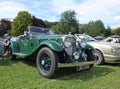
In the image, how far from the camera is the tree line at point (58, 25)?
165 feet

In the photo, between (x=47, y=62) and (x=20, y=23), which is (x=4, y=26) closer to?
(x=20, y=23)

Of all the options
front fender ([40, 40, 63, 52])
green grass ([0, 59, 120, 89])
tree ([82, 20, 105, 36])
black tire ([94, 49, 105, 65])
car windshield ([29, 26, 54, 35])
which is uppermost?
tree ([82, 20, 105, 36])

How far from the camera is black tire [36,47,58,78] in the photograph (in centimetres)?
635

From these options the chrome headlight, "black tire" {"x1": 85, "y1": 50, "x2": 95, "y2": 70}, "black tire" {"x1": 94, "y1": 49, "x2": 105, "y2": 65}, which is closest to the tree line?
"black tire" {"x1": 94, "y1": 49, "x2": 105, "y2": 65}

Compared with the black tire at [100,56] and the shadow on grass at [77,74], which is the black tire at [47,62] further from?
the black tire at [100,56]

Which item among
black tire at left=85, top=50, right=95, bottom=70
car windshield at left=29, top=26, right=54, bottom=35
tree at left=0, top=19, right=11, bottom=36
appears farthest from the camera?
tree at left=0, top=19, right=11, bottom=36

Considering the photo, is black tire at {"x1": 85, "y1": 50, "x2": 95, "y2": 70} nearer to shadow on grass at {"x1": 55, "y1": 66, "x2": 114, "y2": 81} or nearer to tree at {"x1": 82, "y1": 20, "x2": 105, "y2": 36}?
shadow on grass at {"x1": 55, "y1": 66, "x2": 114, "y2": 81}

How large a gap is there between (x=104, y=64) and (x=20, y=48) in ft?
11.9

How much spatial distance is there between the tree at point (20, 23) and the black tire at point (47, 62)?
4326 centimetres

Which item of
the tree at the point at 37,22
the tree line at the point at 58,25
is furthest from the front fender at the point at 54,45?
the tree at the point at 37,22

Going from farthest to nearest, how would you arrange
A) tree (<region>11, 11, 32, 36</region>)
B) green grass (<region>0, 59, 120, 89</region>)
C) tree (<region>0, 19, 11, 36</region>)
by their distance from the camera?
tree (<region>11, 11, 32, 36</region>) < tree (<region>0, 19, 11, 36</region>) < green grass (<region>0, 59, 120, 89</region>)

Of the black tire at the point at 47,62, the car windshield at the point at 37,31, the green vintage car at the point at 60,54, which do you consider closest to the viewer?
the black tire at the point at 47,62

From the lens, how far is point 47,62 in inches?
267

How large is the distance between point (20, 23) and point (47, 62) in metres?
46.5
